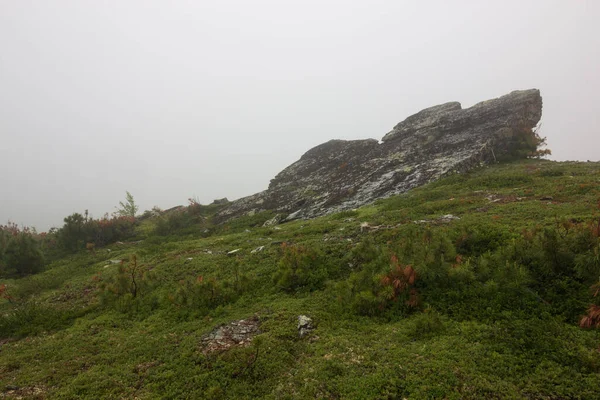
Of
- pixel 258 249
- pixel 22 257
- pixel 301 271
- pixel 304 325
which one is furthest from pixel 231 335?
pixel 22 257

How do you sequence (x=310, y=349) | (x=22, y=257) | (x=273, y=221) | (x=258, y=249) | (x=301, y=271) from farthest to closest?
(x=273, y=221) < (x=22, y=257) < (x=258, y=249) < (x=301, y=271) < (x=310, y=349)

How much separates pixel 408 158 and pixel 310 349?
2854 cm

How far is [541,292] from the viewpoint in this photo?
8.48 metres

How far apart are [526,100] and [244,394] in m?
39.9

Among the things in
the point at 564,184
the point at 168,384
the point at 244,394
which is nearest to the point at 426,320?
the point at 244,394

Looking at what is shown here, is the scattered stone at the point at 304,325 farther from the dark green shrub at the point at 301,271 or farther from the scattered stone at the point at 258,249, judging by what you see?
the scattered stone at the point at 258,249

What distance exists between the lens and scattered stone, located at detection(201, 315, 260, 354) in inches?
362

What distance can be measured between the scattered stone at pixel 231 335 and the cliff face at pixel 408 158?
1858 centimetres

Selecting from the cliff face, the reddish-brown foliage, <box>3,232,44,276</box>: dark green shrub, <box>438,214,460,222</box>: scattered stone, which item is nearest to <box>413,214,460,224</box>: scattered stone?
<box>438,214,460,222</box>: scattered stone

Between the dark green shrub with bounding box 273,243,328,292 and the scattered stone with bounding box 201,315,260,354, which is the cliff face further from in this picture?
the scattered stone with bounding box 201,315,260,354

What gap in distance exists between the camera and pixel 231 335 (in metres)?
9.69

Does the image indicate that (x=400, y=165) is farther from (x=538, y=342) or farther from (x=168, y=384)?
(x=168, y=384)

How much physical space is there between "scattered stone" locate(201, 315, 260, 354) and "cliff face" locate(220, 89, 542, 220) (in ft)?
60.9

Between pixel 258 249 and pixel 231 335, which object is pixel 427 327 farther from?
pixel 258 249
